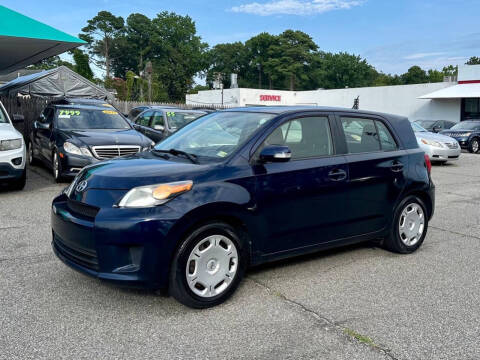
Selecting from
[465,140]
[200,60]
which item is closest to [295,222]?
[465,140]

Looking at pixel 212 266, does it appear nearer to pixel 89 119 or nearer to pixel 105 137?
pixel 105 137

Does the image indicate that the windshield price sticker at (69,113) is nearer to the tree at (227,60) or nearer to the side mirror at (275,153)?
the side mirror at (275,153)

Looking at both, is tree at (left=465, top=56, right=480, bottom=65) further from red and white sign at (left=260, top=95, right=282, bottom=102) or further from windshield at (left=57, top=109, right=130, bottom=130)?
windshield at (left=57, top=109, right=130, bottom=130)

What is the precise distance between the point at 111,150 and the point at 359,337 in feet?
23.3

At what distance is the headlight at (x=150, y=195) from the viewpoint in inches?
146

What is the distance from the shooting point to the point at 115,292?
13.8ft

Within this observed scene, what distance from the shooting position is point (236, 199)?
3988 millimetres

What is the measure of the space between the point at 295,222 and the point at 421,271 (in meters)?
1.58

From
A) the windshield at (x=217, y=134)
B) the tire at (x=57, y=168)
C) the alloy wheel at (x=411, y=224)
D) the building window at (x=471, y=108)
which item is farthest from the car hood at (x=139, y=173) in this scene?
the building window at (x=471, y=108)

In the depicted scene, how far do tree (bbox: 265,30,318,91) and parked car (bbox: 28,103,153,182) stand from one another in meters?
86.5

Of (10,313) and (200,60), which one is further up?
(200,60)

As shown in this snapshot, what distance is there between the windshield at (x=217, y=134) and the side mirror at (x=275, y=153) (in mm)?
273

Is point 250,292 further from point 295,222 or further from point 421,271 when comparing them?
point 421,271

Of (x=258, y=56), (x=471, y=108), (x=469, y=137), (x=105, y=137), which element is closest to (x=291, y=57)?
(x=258, y=56)
